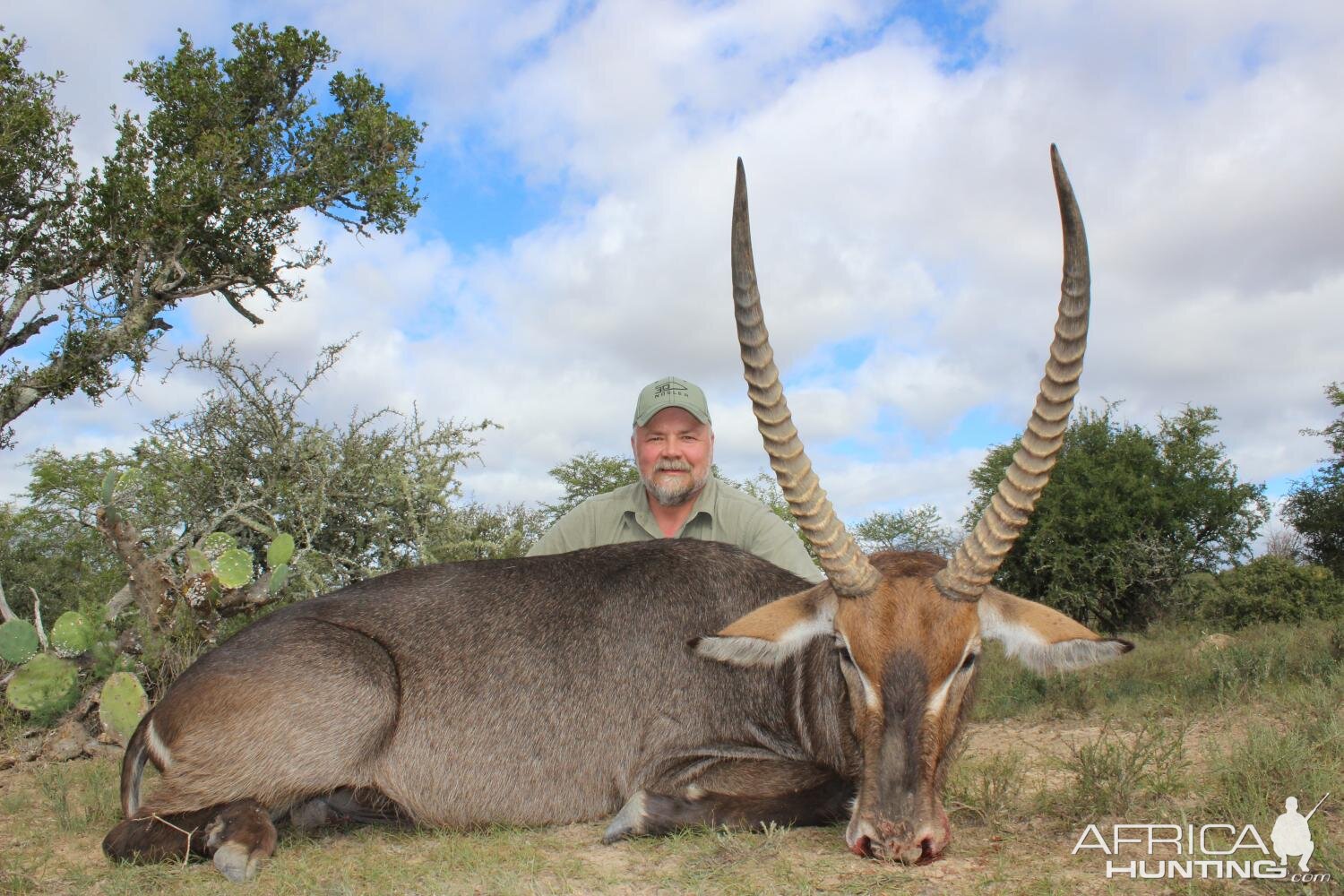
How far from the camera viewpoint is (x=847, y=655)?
389 centimetres

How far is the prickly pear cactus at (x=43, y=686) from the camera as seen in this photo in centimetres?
795

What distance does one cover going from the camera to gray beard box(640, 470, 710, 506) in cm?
677

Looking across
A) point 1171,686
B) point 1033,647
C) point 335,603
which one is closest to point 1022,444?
point 1033,647

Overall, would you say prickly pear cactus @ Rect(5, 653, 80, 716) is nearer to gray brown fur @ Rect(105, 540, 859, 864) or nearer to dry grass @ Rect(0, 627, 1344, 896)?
dry grass @ Rect(0, 627, 1344, 896)

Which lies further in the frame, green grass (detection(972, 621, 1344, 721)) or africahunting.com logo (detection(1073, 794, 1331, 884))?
green grass (detection(972, 621, 1344, 721))

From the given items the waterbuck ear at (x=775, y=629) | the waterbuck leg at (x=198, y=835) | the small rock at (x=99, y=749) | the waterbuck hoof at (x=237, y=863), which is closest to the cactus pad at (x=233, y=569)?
the small rock at (x=99, y=749)

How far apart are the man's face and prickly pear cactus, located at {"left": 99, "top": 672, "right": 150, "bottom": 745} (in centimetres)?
396

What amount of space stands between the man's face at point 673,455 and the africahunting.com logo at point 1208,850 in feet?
11.3

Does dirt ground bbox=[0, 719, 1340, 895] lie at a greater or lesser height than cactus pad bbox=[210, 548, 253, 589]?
lesser

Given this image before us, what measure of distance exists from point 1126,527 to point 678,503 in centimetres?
1336

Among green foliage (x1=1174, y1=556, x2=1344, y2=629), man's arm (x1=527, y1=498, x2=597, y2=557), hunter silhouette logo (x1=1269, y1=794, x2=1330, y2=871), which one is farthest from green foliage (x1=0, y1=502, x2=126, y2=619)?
green foliage (x1=1174, y1=556, x2=1344, y2=629)

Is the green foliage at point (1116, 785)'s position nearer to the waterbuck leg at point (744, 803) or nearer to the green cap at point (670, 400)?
the waterbuck leg at point (744, 803)

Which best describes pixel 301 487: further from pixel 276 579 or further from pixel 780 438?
pixel 780 438

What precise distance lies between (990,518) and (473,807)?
8.35ft
